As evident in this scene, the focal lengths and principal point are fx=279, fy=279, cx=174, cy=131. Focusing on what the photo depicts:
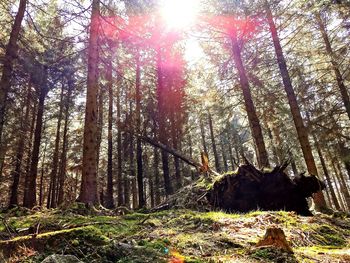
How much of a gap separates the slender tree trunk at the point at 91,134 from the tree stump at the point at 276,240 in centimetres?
617

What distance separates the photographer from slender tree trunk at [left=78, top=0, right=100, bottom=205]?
Result: 28.2 ft

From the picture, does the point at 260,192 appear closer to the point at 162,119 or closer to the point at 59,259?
the point at 59,259

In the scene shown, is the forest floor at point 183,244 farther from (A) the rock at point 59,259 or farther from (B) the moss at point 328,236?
(A) the rock at point 59,259

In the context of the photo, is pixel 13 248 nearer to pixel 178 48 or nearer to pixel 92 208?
pixel 92 208

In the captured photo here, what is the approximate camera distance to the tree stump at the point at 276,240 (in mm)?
2855

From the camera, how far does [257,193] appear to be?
24.9 feet

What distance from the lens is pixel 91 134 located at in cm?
913

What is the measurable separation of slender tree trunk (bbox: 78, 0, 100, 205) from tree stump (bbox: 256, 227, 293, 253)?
617 cm

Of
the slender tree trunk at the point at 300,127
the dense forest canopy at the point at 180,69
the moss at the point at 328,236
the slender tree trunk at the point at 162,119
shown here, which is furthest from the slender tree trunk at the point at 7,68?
the moss at the point at 328,236

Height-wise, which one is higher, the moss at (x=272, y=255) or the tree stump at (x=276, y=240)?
the tree stump at (x=276, y=240)

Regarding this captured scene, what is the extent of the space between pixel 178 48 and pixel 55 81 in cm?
956

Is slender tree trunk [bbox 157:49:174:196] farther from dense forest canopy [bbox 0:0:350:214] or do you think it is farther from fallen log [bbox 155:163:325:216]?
fallen log [bbox 155:163:325:216]

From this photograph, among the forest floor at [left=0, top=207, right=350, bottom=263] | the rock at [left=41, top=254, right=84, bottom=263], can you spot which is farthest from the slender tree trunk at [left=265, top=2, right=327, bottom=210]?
the rock at [left=41, top=254, right=84, bottom=263]

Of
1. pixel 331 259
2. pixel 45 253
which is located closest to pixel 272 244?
pixel 331 259
